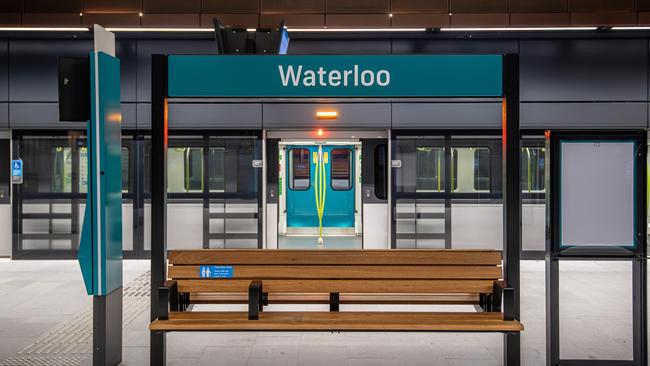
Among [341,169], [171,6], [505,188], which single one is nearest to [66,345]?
[505,188]

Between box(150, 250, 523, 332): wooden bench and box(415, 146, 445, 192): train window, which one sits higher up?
box(415, 146, 445, 192): train window

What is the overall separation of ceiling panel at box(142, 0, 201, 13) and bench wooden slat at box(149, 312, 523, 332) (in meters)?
5.24

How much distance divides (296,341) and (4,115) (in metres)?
7.01

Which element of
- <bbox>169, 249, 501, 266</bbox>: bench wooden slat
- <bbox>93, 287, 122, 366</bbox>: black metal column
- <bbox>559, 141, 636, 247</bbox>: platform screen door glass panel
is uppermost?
<bbox>559, 141, 636, 247</bbox>: platform screen door glass panel

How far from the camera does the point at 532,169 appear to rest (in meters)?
8.74

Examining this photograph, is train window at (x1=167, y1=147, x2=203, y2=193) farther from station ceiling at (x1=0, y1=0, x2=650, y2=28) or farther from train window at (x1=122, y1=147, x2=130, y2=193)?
station ceiling at (x1=0, y1=0, x2=650, y2=28)

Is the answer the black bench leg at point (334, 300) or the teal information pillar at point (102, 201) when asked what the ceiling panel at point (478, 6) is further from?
the teal information pillar at point (102, 201)

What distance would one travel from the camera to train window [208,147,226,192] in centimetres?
867

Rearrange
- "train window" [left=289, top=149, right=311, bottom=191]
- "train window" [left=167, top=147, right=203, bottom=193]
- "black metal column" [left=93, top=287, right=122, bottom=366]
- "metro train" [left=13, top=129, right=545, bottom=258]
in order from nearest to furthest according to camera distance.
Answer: "black metal column" [left=93, top=287, right=122, bottom=366] → "metro train" [left=13, top=129, right=545, bottom=258] → "train window" [left=167, top=147, right=203, bottom=193] → "train window" [left=289, top=149, right=311, bottom=191]

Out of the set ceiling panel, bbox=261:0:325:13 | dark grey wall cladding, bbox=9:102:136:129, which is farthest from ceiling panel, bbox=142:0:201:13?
dark grey wall cladding, bbox=9:102:136:129

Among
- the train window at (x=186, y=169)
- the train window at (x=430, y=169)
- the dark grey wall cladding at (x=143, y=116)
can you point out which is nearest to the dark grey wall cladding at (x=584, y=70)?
the train window at (x=430, y=169)

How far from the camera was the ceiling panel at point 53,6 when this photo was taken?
7.38 m

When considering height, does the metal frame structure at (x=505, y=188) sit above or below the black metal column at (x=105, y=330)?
above

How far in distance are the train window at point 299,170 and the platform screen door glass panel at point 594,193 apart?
19.7 feet
